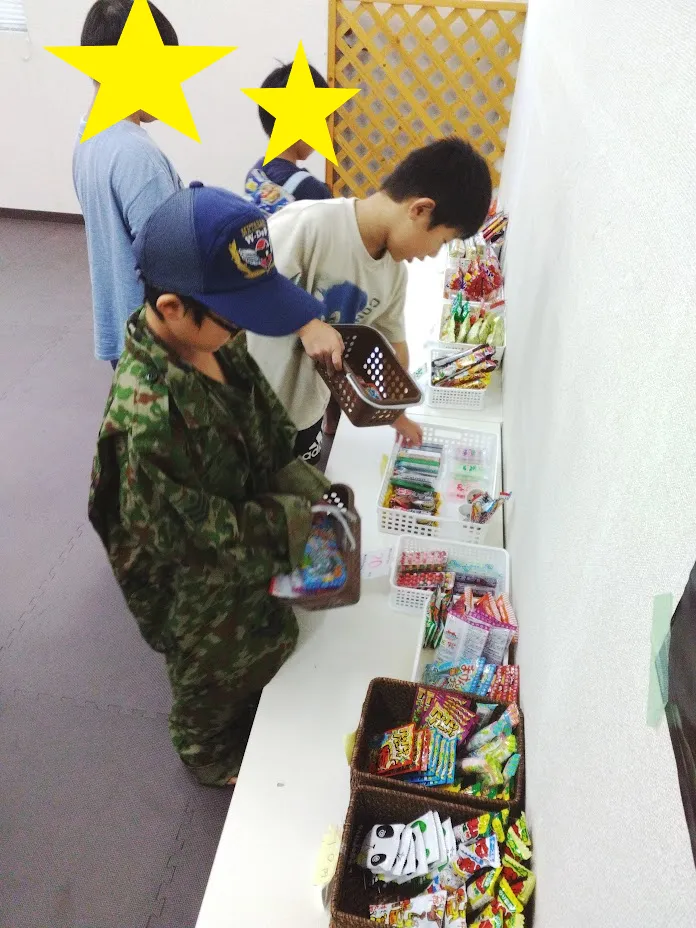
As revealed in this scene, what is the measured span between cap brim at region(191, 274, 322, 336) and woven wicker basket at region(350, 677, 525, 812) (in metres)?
0.66

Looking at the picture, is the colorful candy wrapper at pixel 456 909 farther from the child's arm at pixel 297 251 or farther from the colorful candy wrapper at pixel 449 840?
the child's arm at pixel 297 251

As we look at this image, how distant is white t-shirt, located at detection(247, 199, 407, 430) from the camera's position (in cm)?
140

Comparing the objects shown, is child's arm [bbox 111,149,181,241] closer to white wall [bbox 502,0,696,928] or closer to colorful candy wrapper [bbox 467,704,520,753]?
white wall [bbox 502,0,696,928]

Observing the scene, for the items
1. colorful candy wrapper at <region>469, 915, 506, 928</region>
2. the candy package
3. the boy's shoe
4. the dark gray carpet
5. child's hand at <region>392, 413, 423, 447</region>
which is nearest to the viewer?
colorful candy wrapper at <region>469, 915, 506, 928</region>

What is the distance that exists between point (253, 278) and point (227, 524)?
0.41 m

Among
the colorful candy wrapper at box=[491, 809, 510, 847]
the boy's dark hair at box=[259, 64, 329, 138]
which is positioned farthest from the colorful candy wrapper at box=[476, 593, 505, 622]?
the boy's dark hair at box=[259, 64, 329, 138]

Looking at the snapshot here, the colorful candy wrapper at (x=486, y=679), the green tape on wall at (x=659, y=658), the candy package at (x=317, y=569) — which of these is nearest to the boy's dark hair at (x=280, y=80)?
the candy package at (x=317, y=569)

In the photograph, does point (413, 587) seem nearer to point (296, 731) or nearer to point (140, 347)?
point (296, 731)

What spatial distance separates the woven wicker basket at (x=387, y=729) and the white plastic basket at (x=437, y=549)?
10.0 inches

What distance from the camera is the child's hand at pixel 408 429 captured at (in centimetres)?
160

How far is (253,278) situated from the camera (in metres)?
1.02

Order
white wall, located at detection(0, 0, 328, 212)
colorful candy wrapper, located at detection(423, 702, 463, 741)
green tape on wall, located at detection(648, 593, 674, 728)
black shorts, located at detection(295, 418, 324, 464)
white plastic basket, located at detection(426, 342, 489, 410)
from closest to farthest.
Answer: green tape on wall, located at detection(648, 593, 674, 728), colorful candy wrapper, located at detection(423, 702, 463, 741), black shorts, located at detection(295, 418, 324, 464), white plastic basket, located at detection(426, 342, 489, 410), white wall, located at detection(0, 0, 328, 212)

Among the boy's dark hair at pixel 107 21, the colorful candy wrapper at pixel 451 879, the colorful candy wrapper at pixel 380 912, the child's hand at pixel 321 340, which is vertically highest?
the boy's dark hair at pixel 107 21

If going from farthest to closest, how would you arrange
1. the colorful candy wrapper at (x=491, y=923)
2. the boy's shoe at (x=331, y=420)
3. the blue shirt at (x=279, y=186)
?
the boy's shoe at (x=331, y=420) → the blue shirt at (x=279, y=186) → the colorful candy wrapper at (x=491, y=923)
